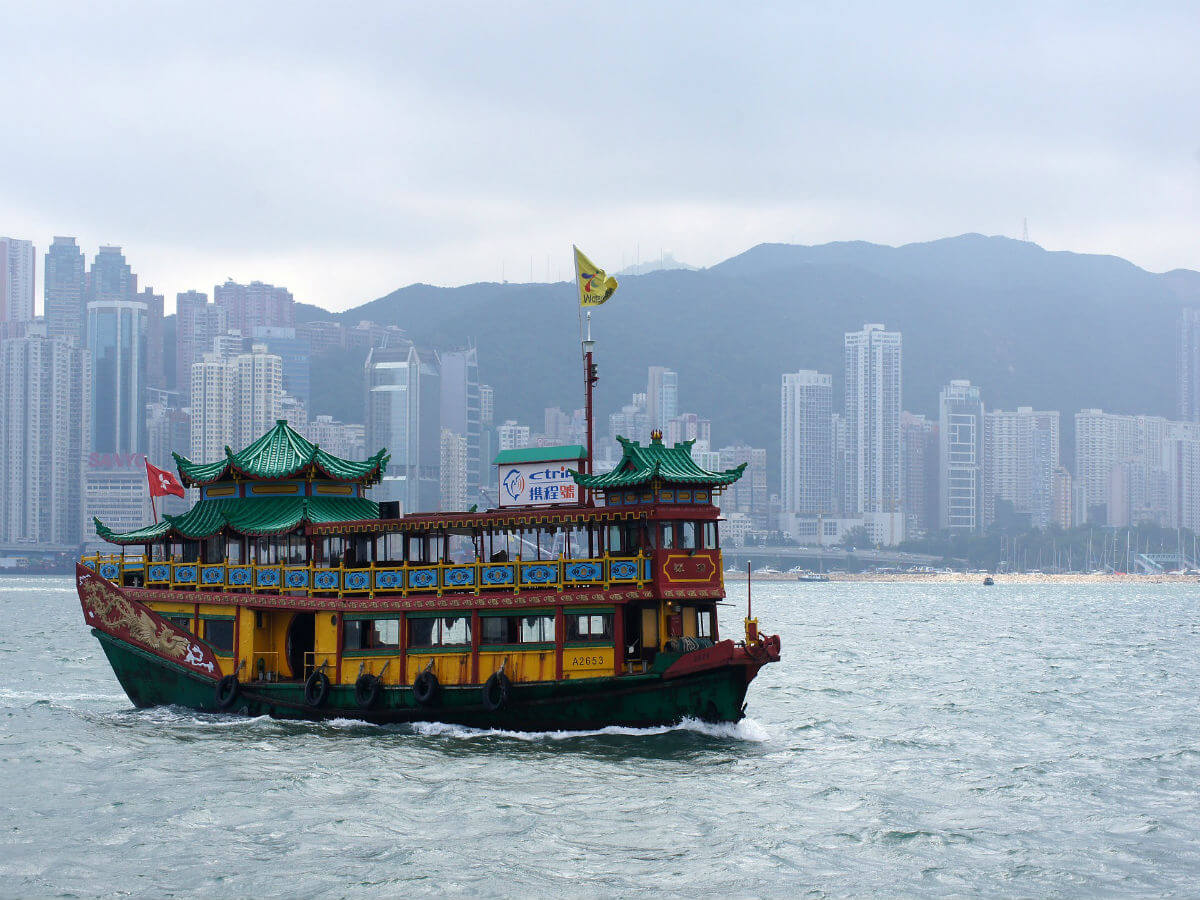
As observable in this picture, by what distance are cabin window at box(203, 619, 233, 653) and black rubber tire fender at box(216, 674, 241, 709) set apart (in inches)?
33.4

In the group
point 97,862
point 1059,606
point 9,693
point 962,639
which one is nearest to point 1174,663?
point 962,639

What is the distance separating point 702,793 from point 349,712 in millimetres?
9014

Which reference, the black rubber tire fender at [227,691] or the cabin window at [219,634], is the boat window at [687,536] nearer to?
the black rubber tire fender at [227,691]

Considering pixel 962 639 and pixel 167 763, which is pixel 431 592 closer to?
pixel 167 763

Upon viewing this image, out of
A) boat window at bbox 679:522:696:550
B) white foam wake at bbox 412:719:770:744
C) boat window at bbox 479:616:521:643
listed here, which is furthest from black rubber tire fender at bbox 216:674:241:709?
boat window at bbox 679:522:696:550

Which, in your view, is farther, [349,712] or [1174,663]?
[1174,663]

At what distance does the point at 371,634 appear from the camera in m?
31.2

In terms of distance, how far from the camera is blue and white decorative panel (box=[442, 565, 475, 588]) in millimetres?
30125

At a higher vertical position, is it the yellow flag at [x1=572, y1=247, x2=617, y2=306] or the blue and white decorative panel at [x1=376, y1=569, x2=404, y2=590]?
the yellow flag at [x1=572, y1=247, x2=617, y2=306]

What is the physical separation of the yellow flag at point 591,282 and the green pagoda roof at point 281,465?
227 inches

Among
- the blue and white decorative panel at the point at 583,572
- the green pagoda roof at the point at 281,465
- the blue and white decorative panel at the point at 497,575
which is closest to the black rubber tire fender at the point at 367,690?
the blue and white decorative panel at the point at 497,575

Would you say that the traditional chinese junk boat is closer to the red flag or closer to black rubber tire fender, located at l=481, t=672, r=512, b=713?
black rubber tire fender, located at l=481, t=672, r=512, b=713

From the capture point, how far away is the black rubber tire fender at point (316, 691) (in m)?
30.7

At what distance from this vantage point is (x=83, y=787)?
25.9m
